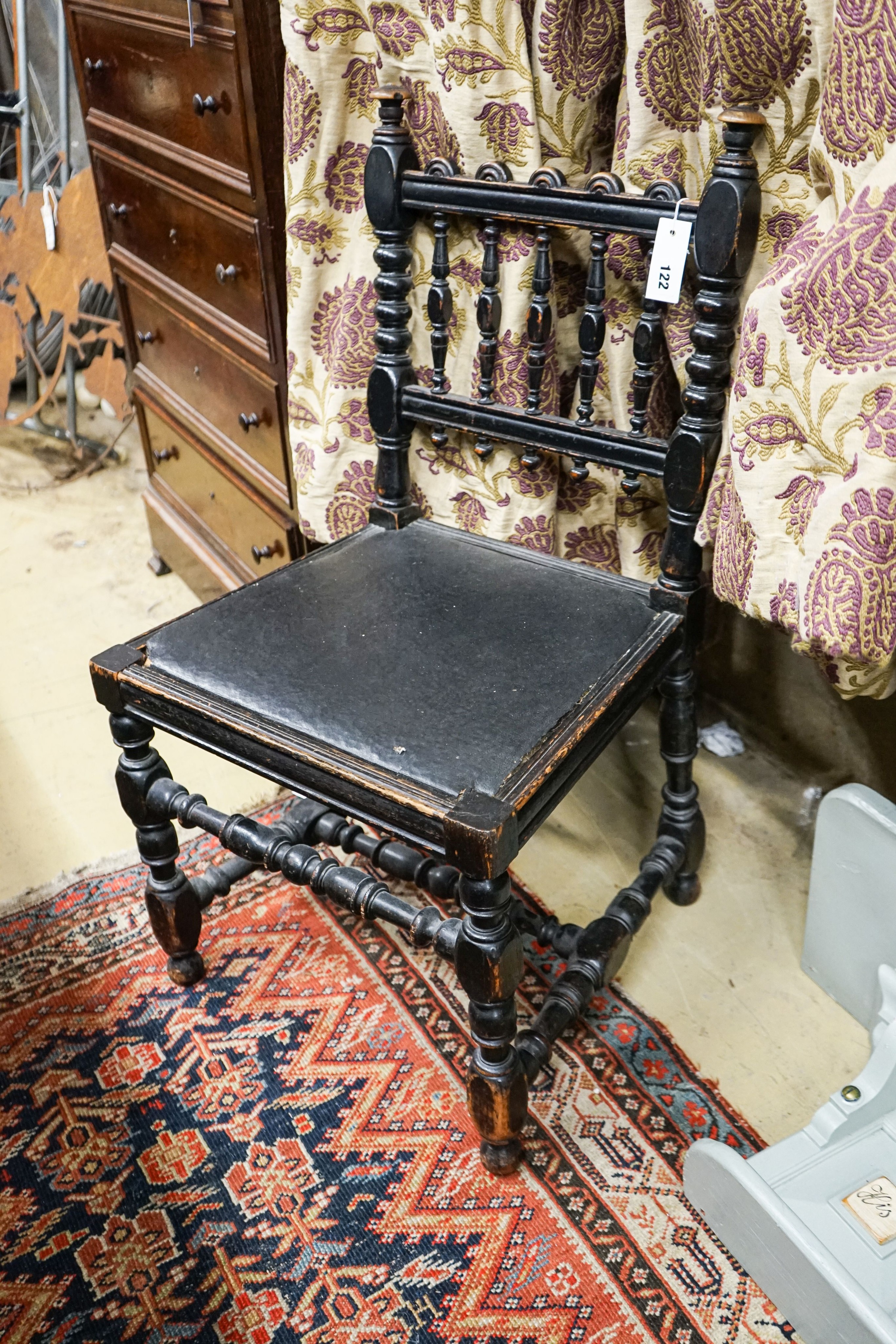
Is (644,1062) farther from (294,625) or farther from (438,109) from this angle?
(438,109)

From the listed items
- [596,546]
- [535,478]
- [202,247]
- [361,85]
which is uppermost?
[361,85]

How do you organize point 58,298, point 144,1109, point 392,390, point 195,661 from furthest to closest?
1. point 58,298
2. point 392,390
3. point 144,1109
4. point 195,661

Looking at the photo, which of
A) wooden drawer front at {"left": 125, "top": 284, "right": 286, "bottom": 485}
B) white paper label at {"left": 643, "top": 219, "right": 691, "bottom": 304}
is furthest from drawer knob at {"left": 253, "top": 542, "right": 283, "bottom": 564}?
white paper label at {"left": 643, "top": 219, "right": 691, "bottom": 304}

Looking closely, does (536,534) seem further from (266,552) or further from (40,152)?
(40,152)

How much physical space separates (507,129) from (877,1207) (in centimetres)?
118

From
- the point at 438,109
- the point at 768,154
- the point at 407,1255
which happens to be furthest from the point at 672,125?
the point at 407,1255

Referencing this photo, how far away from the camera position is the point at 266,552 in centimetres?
178

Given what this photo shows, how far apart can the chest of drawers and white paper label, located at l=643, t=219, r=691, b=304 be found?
2.03ft

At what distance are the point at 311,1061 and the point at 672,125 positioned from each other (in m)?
1.16

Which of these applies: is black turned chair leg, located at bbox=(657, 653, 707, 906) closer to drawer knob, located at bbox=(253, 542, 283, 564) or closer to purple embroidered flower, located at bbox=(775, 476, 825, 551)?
purple embroidered flower, located at bbox=(775, 476, 825, 551)

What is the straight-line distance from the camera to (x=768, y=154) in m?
1.01

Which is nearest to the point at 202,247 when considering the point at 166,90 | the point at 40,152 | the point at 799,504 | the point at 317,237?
the point at 166,90

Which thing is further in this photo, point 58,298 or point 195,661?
point 58,298

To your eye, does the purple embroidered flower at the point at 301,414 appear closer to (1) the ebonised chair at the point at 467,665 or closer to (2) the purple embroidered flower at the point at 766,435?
(1) the ebonised chair at the point at 467,665
